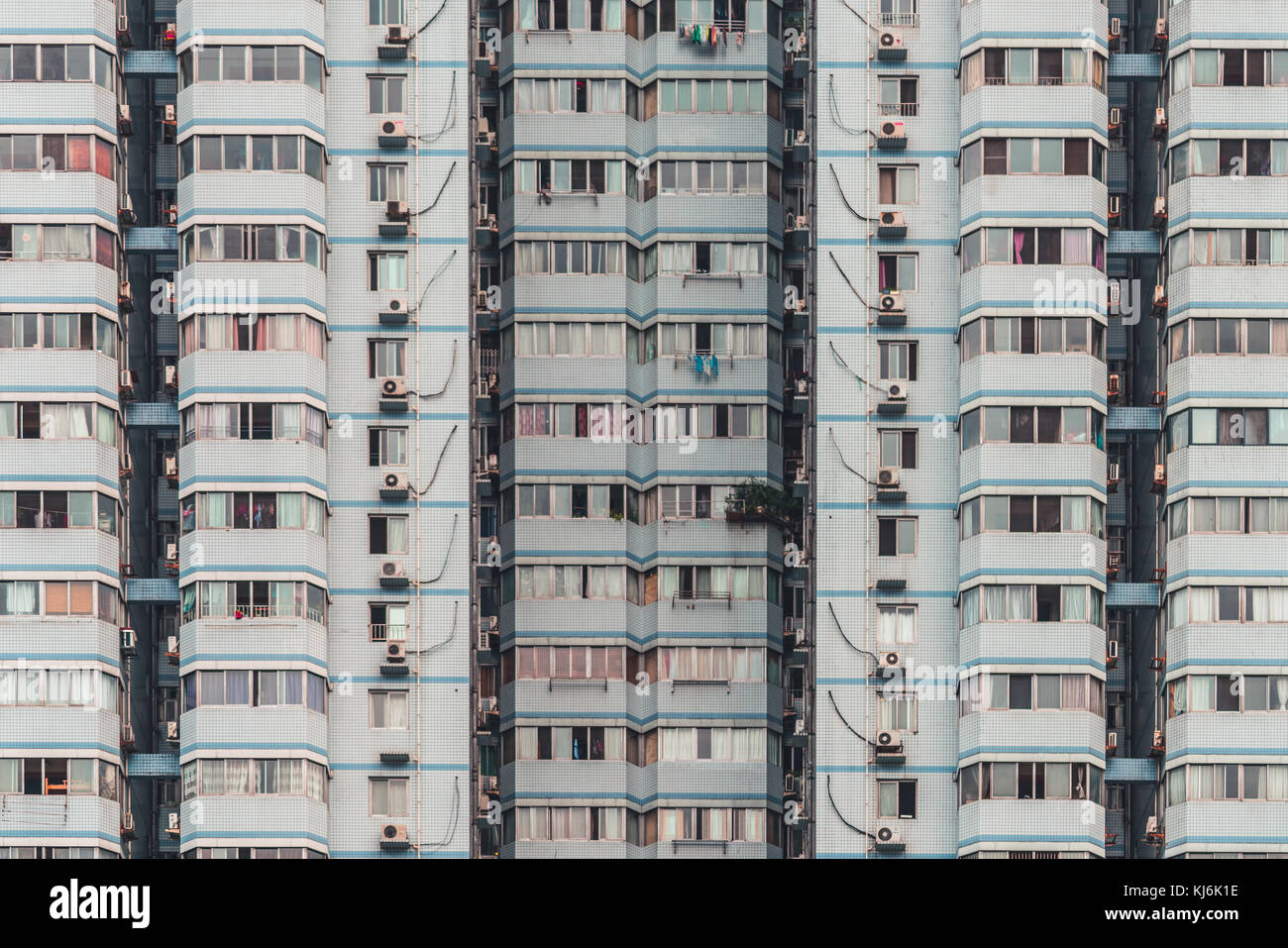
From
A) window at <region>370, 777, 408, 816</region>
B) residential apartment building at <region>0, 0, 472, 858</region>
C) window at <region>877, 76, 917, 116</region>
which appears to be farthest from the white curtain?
window at <region>370, 777, 408, 816</region>

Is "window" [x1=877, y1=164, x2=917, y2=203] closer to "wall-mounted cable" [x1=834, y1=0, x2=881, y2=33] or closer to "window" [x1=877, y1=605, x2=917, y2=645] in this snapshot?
"wall-mounted cable" [x1=834, y1=0, x2=881, y2=33]

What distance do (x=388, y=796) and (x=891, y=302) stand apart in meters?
23.6

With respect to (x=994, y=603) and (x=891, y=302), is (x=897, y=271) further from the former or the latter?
(x=994, y=603)

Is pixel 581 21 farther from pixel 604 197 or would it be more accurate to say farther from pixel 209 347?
pixel 209 347

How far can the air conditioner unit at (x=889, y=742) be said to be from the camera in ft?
316

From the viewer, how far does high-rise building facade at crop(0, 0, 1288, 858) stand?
95500mm

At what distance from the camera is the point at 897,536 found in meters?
97.2

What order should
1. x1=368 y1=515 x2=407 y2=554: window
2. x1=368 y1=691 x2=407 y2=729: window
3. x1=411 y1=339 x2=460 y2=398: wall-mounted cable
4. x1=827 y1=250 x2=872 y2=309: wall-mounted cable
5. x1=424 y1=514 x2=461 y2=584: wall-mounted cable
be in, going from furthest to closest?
x1=827 y1=250 x2=872 y2=309: wall-mounted cable < x1=411 y1=339 x2=460 y2=398: wall-mounted cable < x1=368 y1=515 x2=407 y2=554: window < x1=424 y1=514 x2=461 y2=584: wall-mounted cable < x1=368 y1=691 x2=407 y2=729: window

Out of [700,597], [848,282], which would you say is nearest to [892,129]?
[848,282]

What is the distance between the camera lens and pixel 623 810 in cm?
9738

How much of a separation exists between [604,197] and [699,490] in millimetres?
10595

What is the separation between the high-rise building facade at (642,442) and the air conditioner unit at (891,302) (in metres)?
0.12

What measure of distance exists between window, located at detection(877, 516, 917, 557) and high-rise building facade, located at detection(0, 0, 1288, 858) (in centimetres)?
14

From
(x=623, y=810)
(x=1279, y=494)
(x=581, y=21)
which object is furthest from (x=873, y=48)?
(x=623, y=810)
